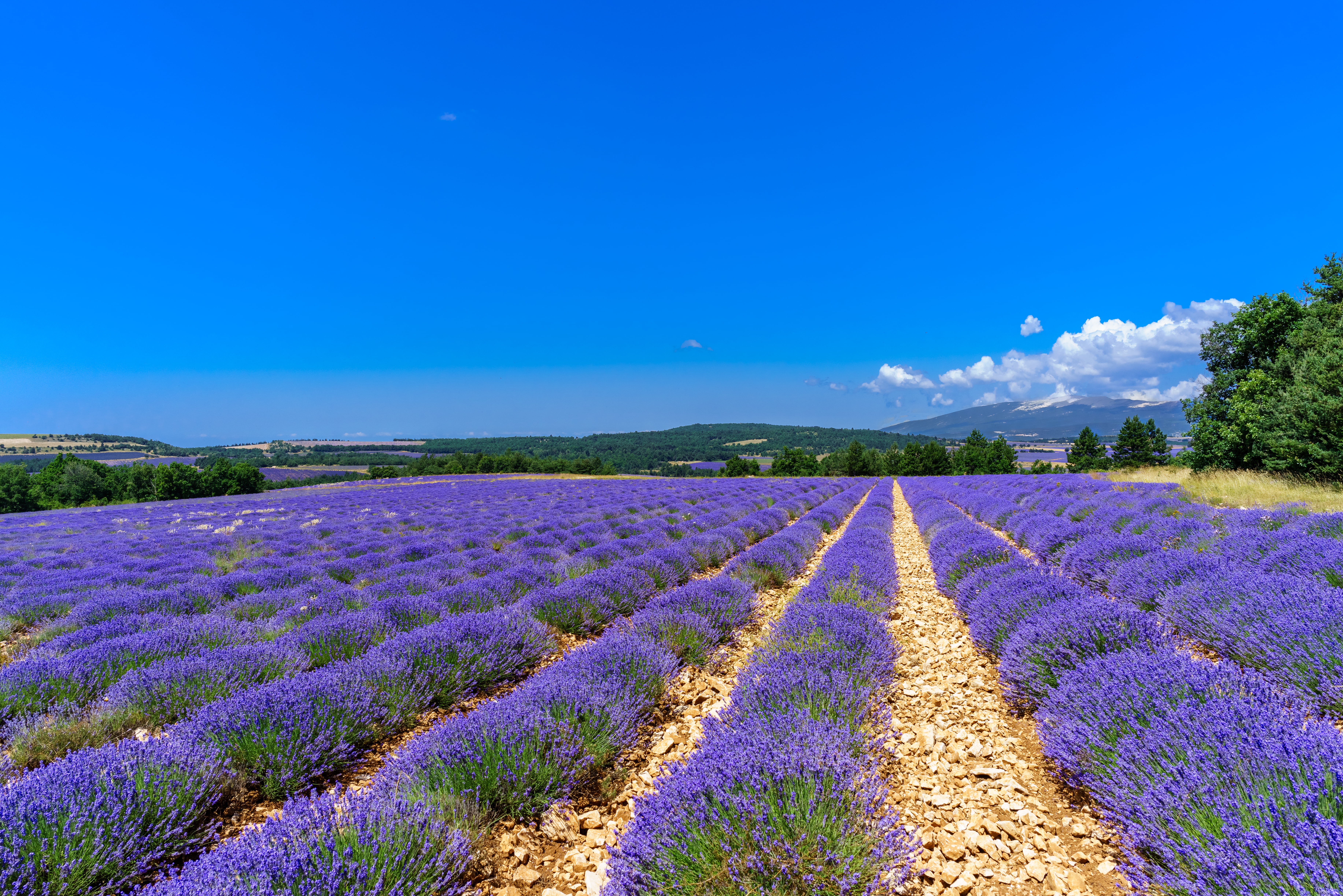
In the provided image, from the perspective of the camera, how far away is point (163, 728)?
312 cm

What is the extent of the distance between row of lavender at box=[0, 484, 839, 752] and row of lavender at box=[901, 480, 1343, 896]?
13.0ft

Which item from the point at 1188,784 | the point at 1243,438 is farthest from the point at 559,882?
the point at 1243,438

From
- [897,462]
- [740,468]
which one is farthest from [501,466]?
[897,462]

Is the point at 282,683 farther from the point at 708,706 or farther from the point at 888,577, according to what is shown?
the point at 888,577

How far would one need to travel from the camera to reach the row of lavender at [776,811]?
1.71 m

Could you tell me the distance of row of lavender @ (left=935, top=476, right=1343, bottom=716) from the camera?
2.69 meters

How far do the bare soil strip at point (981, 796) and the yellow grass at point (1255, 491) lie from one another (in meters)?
8.19

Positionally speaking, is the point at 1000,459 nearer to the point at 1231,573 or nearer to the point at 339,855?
the point at 1231,573

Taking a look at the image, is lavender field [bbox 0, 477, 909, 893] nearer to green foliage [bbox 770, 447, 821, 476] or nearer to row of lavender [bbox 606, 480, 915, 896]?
row of lavender [bbox 606, 480, 915, 896]

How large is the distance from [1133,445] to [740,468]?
3733 centimetres

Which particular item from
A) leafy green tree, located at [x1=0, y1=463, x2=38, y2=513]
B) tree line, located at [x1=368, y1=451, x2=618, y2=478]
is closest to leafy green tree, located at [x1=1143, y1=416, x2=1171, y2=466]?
tree line, located at [x1=368, y1=451, x2=618, y2=478]

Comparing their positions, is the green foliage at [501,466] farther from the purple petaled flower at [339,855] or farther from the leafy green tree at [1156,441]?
the leafy green tree at [1156,441]

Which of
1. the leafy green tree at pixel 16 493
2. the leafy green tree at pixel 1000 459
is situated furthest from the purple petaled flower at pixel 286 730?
the leafy green tree at pixel 16 493

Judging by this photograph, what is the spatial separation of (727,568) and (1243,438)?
20954 mm
